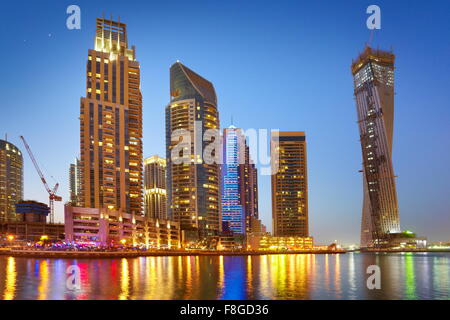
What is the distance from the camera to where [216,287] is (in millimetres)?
66000

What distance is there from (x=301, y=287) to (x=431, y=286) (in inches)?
801

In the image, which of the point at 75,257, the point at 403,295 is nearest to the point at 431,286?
the point at 403,295

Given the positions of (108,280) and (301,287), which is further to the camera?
(108,280)

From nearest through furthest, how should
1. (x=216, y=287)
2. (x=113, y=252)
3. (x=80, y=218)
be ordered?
(x=216, y=287) < (x=113, y=252) < (x=80, y=218)

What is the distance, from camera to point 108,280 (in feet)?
A: 236
